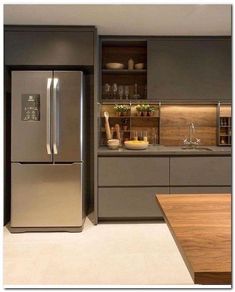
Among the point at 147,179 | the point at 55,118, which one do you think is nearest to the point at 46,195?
the point at 55,118

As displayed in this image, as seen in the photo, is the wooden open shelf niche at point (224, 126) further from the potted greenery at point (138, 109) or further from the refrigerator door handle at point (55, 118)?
the refrigerator door handle at point (55, 118)

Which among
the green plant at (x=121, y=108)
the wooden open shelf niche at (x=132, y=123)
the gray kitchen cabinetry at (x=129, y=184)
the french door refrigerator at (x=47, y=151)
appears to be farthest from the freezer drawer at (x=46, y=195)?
the green plant at (x=121, y=108)

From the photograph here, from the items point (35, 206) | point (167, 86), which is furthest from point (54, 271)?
point (167, 86)

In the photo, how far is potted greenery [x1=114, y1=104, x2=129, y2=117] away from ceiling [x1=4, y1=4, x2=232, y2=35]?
899mm

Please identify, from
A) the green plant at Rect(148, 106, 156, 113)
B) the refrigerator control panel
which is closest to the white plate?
the green plant at Rect(148, 106, 156, 113)

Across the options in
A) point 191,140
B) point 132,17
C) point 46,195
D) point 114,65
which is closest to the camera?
point 132,17

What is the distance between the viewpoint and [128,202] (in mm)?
3576

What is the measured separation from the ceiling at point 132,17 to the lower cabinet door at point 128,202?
5.89 feet

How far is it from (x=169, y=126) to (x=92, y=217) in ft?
5.06

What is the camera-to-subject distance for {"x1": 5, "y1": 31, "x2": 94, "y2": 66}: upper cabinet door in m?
3.44

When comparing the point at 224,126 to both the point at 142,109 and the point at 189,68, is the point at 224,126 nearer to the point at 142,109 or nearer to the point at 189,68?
the point at 189,68

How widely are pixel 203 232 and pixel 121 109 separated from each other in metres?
3.11

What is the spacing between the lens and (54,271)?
8.02ft

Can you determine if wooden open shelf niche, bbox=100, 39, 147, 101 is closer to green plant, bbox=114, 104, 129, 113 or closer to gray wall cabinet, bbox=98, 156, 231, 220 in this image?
green plant, bbox=114, 104, 129, 113
